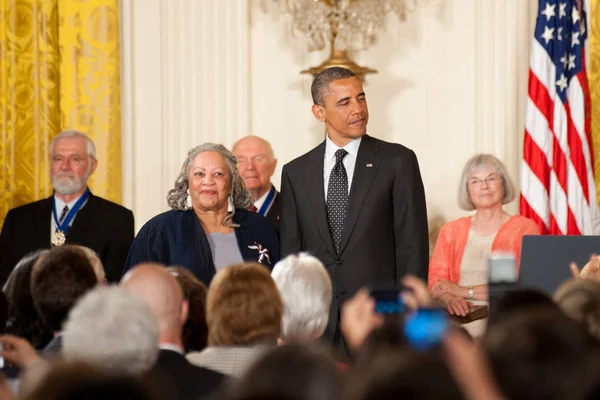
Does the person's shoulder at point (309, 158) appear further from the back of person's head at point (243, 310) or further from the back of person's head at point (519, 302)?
the back of person's head at point (519, 302)

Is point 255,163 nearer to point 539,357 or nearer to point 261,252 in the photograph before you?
point 261,252

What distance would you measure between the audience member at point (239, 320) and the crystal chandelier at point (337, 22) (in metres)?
4.06

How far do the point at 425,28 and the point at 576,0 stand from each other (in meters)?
1.04

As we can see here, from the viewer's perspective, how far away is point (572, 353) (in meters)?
1.81

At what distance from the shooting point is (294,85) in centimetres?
747

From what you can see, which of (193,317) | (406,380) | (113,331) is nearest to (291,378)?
(406,380)

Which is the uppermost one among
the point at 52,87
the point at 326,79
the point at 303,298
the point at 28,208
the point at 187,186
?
the point at 52,87

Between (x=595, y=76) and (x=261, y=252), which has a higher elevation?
(x=595, y=76)

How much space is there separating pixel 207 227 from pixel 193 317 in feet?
5.18

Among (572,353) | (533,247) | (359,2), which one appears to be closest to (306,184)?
(533,247)

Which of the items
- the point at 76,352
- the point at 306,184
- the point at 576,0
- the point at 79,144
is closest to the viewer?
the point at 76,352

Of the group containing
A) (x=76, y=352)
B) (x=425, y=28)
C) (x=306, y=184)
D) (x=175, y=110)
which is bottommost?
(x=76, y=352)

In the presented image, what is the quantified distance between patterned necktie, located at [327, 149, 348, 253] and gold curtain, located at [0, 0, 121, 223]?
245 cm

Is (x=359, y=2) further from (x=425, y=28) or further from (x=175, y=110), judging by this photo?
(x=175, y=110)
